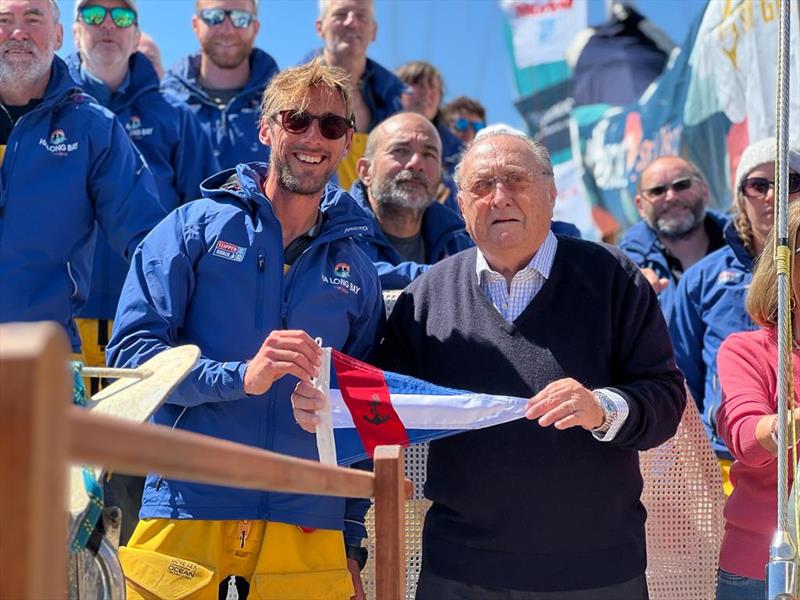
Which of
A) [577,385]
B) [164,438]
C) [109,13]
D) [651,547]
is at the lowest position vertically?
[651,547]

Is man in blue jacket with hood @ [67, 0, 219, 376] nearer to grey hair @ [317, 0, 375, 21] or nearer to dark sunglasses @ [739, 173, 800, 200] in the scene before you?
grey hair @ [317, 0, 375, 21]

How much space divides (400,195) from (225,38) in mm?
1458

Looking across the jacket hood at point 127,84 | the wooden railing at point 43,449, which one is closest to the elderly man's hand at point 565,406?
the wooden railing at point 43,449

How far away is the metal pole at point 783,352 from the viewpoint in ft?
8.91

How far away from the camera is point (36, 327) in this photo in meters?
1.15

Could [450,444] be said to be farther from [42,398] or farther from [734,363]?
[42,398]

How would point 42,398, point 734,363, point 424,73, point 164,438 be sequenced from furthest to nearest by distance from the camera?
point 424,73 < point 734,363 < point 164,438 < point 42,398

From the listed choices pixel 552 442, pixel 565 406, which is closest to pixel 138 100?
pixel 552 442

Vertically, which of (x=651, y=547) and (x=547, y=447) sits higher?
(x=547, y=447)

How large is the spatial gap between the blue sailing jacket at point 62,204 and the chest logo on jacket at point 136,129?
0.91 m

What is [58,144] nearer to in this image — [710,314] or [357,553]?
[357,553]

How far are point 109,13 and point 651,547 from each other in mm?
3519

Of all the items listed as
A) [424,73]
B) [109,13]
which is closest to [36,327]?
[109,13]

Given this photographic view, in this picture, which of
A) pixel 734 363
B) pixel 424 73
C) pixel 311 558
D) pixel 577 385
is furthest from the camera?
pixel 424 73
